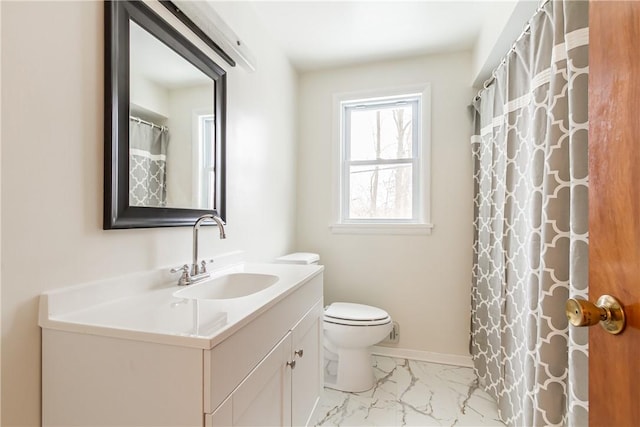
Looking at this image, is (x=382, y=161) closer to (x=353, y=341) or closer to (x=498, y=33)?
(x=498, y=33)

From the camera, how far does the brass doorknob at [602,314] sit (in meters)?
0.51

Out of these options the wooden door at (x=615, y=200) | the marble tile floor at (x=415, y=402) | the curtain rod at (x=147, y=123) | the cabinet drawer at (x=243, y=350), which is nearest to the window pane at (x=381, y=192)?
the marble tile floor at (x=415, y=402)

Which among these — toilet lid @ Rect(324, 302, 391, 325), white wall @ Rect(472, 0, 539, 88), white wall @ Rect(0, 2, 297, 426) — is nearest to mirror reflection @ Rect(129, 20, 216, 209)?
white wall @ Rect(0, 2, 297, 426)

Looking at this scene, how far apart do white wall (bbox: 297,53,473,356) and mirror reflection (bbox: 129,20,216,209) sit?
4.06 feet

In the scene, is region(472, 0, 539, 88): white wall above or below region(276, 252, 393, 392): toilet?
above

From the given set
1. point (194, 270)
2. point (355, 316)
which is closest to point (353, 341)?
point (355, 316)

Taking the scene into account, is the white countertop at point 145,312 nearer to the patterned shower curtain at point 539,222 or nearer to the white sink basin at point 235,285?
the white sink basin at point 235,285

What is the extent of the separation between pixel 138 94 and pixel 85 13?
244mm

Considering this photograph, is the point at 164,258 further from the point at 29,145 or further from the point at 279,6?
the point at 279,6

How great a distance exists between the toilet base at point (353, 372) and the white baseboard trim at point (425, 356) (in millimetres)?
456

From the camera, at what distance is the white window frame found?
2.28 m

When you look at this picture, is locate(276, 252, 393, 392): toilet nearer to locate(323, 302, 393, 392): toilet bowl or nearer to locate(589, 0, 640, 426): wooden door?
locate(323, 302, 393, 392): toilet bowl

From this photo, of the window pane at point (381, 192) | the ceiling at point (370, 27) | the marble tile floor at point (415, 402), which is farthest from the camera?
the window pane at point (381, 192)

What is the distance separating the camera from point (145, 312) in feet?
2.70
